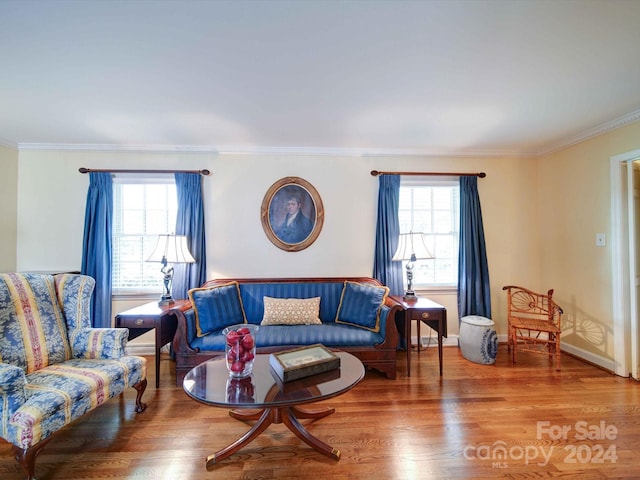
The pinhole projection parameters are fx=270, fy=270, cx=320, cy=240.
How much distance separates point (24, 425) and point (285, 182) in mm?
2728

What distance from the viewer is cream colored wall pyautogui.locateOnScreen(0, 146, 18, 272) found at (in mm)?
2939

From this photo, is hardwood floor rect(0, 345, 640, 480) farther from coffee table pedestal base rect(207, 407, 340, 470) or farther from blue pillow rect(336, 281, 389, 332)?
blue pillow rect(336, 281, 389, 332)

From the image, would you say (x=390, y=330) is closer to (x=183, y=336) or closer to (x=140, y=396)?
(x=183, y=336)

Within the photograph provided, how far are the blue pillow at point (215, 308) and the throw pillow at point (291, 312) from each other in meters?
0.31

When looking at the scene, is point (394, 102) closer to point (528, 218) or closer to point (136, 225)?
point (528, 218)

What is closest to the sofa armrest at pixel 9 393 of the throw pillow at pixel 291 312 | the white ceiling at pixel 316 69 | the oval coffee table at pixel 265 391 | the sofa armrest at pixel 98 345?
the sofa armrest at pixel 98 345

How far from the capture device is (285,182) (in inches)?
128

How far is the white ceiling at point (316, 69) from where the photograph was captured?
137cm

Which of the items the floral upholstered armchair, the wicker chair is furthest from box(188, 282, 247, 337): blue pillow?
the wicker chair

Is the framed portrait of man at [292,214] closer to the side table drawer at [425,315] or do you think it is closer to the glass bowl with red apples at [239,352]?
the side table drawer at [425,315]

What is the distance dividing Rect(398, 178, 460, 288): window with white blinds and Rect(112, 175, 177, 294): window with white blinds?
114 inches

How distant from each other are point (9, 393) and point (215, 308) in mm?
1407

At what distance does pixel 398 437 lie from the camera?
1776 millimetres

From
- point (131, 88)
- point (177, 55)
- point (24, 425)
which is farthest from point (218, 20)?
point (24, 425)
